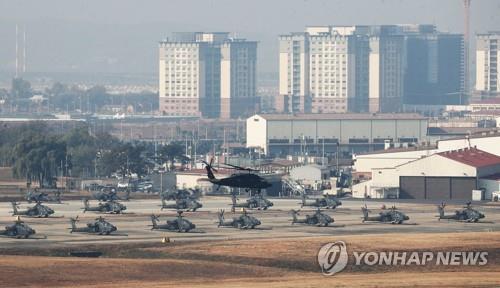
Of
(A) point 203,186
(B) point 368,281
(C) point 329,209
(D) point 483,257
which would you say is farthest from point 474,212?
(A) point 203,186

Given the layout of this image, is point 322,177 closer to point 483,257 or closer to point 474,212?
point 474,212

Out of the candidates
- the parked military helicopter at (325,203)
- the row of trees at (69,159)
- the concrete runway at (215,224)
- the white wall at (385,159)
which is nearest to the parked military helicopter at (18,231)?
the concrete runway at (215,224)

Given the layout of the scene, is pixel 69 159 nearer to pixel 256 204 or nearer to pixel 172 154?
pixel 172 154

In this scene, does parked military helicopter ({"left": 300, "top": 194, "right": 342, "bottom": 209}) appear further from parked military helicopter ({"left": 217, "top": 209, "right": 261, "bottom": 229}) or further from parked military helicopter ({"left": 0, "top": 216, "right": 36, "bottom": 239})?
parked military helicopter ({"left": 0, "top": 216, "right": 36, "bottom": 239})

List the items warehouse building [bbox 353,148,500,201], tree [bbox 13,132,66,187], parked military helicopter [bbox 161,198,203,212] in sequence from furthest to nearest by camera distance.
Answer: tree [bbox 13,132,66,187] < warehouse building [bbox 353,148,500,201] < parked military helicopter [bbox 161,198,203,212]

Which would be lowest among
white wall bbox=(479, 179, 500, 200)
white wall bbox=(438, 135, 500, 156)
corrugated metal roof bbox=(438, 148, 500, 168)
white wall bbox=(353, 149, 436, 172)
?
white wall bbox=(479, 179, 500, 200)

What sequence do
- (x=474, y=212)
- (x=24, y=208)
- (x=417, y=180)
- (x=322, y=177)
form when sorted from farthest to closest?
1. (x=322, y=177)
2. (x=417, y=180)
3. (x=24, y=208)
4. (x=474, y=212)

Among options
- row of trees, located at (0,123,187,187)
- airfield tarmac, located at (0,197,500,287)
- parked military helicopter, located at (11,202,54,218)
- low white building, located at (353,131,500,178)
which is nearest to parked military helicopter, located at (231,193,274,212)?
airfield tarmac, located at (0,197,500,287)
